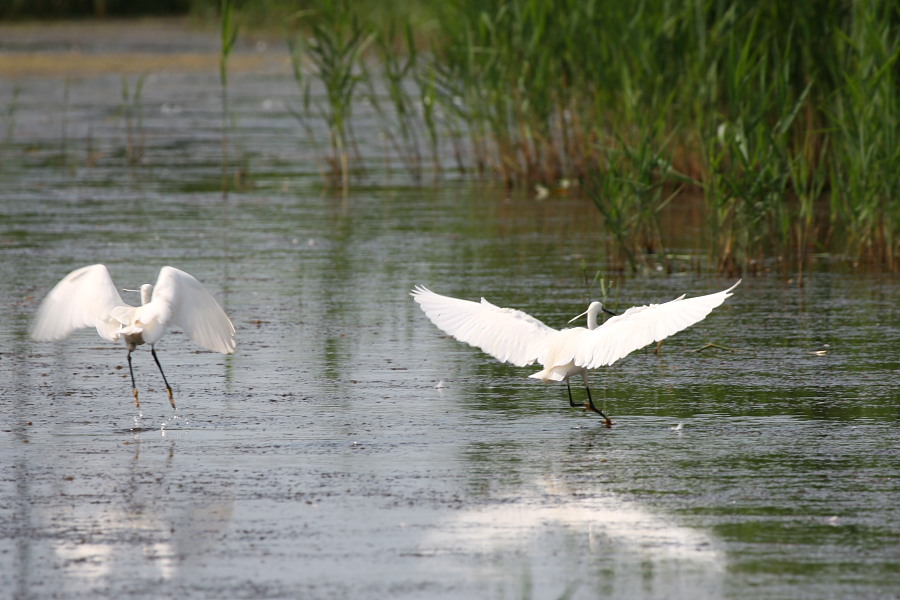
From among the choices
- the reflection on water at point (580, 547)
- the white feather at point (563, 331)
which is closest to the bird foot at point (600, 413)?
the white feather at point (563, 331)

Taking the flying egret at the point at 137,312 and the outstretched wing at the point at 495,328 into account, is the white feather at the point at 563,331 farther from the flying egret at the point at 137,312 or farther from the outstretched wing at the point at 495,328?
the flying egret at the point at 137,312

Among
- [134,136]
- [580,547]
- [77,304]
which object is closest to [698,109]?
[77,304]

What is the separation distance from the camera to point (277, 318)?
32.2ft

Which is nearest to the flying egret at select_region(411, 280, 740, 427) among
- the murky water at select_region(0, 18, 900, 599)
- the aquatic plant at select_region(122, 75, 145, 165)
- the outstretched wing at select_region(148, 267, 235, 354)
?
the murky water at select_region(0, 18, 900, 599)

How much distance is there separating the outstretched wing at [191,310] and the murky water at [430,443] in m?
0.28

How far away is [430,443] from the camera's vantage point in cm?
664

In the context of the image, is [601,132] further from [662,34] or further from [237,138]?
[237,138]

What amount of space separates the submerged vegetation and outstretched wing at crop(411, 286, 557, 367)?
309 cm

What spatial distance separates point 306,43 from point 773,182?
595 centimetres

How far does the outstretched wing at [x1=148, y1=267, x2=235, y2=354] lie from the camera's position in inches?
290

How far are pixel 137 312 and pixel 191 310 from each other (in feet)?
0.86

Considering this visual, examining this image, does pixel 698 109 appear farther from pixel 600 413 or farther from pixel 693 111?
pixel 600 413

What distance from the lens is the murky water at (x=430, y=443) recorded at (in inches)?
195

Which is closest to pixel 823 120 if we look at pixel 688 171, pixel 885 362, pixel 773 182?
pixel 688 171
